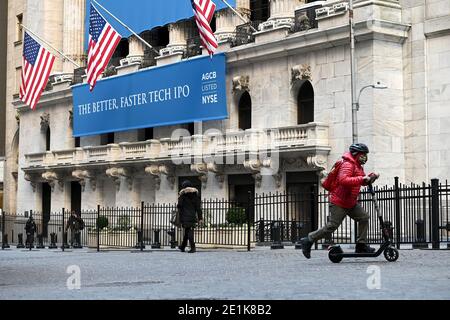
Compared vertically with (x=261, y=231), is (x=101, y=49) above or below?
above

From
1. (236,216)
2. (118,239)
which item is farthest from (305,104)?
(236,216)

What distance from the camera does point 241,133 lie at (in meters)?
37.8

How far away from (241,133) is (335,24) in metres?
6.38

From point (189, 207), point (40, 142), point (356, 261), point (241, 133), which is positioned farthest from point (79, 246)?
point (40, 142)

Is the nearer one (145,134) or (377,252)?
(377,252)

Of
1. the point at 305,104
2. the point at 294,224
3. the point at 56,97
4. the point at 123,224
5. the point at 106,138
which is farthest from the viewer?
the point at 56,97

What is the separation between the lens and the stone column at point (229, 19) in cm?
4122

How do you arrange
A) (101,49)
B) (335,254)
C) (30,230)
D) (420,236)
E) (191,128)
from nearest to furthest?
(335,254)
(420,236)
(30,230)
(101,49)
(191,128)

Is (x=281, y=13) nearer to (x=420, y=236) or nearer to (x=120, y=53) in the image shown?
(x=120, y=53)

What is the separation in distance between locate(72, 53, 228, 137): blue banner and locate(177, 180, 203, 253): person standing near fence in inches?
671

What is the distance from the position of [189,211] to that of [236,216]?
360 centimetres

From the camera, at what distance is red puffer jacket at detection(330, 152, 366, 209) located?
14.0m

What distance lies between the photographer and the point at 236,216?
25766 millimetres

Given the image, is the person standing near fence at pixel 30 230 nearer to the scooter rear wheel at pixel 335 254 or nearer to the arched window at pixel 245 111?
the arched window at pixel 245 111
